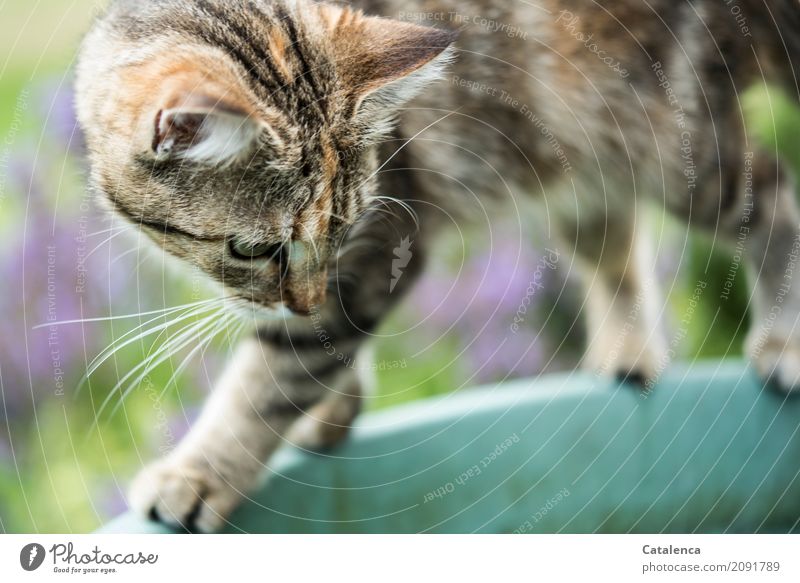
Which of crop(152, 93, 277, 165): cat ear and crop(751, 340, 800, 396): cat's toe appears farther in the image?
crop(751, 340, 800, 396): cat's toe

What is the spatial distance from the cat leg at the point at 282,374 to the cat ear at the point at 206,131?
278mm

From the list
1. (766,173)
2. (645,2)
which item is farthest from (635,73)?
(766,173)

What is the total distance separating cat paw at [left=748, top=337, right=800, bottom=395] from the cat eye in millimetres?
727

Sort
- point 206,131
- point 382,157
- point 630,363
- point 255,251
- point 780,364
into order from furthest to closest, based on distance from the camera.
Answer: point 630,363 → point 780,364 → point 382,157 → point 255,251 → point 206,131

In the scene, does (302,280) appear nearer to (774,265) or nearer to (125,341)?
(125,341)

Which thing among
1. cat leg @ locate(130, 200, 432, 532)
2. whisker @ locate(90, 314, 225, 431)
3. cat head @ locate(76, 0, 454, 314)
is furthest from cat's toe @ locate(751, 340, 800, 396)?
whisker @ locate(90, 314, 225, 431)

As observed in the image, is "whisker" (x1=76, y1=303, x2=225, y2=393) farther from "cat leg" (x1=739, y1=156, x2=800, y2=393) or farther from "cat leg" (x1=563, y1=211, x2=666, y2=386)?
"cat leg" (x1=739, y1=156, x2=800, y2=393)

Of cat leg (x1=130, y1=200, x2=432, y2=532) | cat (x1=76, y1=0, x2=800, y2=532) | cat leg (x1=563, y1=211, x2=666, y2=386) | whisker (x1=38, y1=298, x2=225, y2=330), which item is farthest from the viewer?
cat leg (x1=563, y1=211, x2=666, y2=386)

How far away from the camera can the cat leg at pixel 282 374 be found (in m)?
0.98

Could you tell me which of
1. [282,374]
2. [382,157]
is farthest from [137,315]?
[382,157]

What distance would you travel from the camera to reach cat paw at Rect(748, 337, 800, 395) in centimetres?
112

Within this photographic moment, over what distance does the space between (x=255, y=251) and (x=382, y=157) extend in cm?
21

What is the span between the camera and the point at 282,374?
39.7 inches
